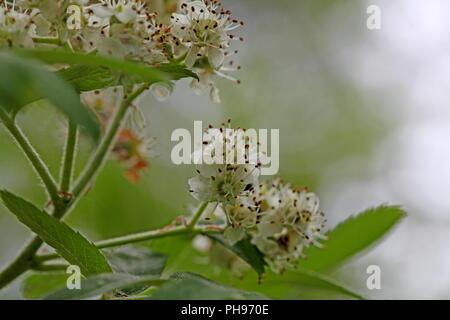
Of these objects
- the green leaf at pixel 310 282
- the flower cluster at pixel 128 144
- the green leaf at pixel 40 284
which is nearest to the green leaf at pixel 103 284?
the green leaf at pixel 310 282

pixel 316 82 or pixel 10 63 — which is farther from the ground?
pixel 316 82

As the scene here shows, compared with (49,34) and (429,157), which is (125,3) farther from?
(429,157)

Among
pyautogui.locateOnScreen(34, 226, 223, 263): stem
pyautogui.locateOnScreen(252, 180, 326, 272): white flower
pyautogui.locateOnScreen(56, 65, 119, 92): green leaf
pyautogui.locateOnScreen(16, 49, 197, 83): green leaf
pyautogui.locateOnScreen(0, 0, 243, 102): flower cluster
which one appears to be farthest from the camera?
pyautogui.locateOnScreen(252, 180, 326, 272): white flower

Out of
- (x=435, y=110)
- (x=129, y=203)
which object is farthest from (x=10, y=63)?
(x=435, y=110)

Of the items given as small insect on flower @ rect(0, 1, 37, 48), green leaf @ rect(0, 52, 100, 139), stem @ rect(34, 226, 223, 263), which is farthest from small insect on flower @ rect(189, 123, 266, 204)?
green leaf @ rect(0, 52, 100, 139)

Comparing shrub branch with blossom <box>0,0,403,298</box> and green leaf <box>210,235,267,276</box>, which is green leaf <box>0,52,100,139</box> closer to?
shrub branch with blossom <box>0,0,403,298</box>

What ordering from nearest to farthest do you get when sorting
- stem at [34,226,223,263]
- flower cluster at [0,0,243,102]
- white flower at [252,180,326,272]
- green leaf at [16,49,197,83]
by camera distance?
1. green leaf at [16,49,197,83]
2. flower cluster at [0,0,243,102]
3. stem at [34,226,223,263]
4. white flower at [252,180,326,272]

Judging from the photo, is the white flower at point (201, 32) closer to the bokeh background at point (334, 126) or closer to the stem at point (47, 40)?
the stem at point (47, 40)

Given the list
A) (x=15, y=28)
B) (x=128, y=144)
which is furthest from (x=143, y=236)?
(x=128, y=144)
